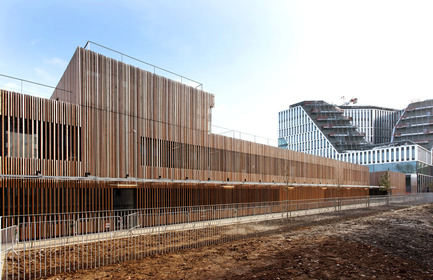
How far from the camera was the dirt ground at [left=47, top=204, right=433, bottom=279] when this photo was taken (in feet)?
30.6

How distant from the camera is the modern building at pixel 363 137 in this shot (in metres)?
78.6

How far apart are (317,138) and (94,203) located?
328ft

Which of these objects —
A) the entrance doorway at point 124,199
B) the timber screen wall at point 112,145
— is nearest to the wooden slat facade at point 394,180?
the timber screen wall at point 112,145

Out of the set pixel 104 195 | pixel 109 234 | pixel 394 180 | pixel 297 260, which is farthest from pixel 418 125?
pixel 109 234

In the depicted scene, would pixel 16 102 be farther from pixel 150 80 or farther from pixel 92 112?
pixel 150 80

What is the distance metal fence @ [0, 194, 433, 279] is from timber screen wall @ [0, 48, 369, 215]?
2.74 ft

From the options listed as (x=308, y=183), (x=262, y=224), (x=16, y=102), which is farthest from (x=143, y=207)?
(x=308, y=183)

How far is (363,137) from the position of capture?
4257 inches

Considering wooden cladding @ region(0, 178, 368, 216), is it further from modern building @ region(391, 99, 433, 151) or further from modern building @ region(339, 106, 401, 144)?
modern building @ region(339, 106, 401, 144)

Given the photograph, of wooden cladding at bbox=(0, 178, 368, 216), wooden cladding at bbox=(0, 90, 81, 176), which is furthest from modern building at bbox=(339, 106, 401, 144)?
wooden cladding at bbox=(0, 90, 81, 176)

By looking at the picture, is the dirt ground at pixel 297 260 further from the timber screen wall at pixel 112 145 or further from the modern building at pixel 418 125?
the modern building at pixel 418 125

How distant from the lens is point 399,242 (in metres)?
14.3

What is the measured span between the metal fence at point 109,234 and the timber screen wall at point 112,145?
83cm

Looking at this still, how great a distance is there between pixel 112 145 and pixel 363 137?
355 feet
